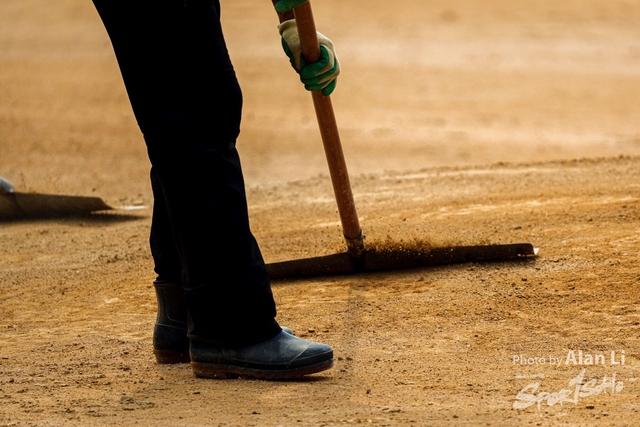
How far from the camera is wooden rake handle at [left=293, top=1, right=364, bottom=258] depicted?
10.7 feet

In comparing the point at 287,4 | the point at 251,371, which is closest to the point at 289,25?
the point at 287,4

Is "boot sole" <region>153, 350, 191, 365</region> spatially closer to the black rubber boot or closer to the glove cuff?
the black rubber boot

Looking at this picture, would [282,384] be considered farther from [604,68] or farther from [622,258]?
[604,68]

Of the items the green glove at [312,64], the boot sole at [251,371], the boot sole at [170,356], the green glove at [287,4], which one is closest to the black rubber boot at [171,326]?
the boot sole at [170,356]

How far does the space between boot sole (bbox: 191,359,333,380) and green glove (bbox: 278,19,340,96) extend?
1.06 meters

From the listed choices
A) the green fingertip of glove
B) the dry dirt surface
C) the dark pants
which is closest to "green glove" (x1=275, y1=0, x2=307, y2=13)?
the green fingertip of glove

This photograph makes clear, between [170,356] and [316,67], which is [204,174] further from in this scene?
[316,67]

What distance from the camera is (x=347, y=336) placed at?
3266mm

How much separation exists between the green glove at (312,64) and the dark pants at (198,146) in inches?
23.7

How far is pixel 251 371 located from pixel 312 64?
1.15 metres

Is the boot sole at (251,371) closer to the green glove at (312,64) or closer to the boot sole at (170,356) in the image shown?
the boot sole at (170,356)

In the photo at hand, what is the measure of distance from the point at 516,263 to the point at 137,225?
7.96ft

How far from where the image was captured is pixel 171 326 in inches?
120

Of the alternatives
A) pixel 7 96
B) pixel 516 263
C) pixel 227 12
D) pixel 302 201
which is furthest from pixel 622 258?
pixel 227 12
